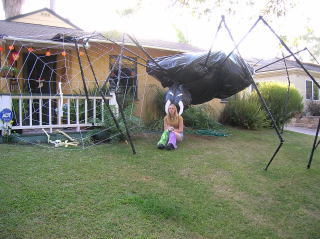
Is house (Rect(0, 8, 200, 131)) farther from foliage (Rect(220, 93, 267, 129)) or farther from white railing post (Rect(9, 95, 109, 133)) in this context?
foliage (Rect(220, 93, 267, 129))

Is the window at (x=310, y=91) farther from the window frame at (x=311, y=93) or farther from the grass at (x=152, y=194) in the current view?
the grass at (x=152, y=194)

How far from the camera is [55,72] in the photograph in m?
8.29

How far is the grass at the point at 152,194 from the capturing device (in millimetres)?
3455

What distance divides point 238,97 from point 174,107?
5435 mm

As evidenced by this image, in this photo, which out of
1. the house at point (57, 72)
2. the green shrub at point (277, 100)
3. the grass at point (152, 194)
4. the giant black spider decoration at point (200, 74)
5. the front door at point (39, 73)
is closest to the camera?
the grass at point (152, 194)

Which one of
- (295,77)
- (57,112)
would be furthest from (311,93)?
(57,112)

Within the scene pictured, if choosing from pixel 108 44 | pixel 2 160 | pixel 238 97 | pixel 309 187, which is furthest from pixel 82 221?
pixel 238 97

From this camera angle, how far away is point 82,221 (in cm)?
346

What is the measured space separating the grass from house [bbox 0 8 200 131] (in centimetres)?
132

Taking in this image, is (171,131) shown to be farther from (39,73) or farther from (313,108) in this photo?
(313,108)

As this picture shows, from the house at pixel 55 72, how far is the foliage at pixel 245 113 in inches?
116

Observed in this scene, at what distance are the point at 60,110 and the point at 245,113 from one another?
21.8ft

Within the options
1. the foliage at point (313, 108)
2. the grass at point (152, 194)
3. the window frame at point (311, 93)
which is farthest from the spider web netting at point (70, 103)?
the window frame at point (311, 93)

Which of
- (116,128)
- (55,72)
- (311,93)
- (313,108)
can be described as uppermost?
(55,72)
